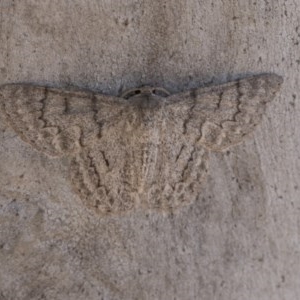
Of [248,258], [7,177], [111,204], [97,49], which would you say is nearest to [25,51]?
[97,49]

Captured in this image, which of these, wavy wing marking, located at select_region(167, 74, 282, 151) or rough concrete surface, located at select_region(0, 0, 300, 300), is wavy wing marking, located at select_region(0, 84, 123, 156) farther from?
wavy wing marking, located at select_region(167, 74, 282, 151)

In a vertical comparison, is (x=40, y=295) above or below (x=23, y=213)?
below

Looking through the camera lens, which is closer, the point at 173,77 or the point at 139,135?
the point at 139,135

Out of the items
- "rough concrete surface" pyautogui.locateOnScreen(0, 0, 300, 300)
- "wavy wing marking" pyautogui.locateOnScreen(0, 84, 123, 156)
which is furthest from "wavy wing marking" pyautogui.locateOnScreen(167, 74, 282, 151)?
"wavy wing marking" pyautogui.locateOnScreen(0, 84, 123, 156)

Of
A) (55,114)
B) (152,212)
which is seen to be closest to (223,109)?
(152,212)

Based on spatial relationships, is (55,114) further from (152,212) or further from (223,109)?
(223,109)

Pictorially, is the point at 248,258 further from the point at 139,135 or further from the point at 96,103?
the point at 96,103
